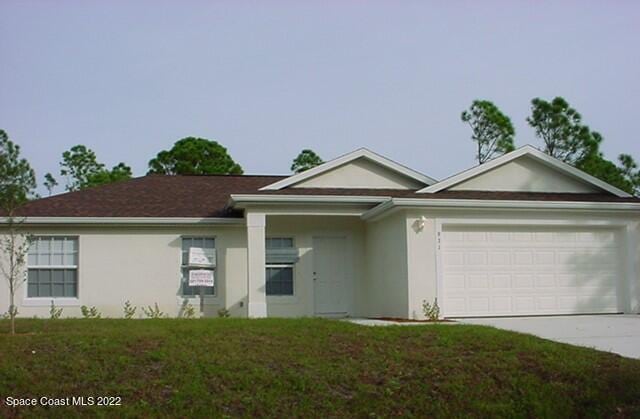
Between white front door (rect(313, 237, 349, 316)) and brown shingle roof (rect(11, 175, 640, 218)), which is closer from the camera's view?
brown shingle roof (rect(11, 175, 640, 218))

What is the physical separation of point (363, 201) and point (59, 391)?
10510 millimetres

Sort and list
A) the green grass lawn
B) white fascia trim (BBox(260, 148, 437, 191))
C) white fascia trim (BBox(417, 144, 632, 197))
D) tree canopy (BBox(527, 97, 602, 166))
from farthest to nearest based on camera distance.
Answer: tree canopy (BBox(527, 97, 602, 166))
white fascia trim (BBox(260, 148, 437, 191))
white fascia trim (BBox(417, 144, 632, 197))
the green grass lawn

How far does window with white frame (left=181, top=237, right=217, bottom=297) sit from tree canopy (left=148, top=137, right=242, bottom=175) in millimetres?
26006

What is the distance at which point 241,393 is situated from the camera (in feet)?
33.7

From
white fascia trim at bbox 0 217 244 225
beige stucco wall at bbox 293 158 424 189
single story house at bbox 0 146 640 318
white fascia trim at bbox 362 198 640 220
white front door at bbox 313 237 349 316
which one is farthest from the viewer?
beige stucco wall at bbox 293 158 424 189

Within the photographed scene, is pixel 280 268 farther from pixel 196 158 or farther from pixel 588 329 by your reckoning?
pixel 196 158

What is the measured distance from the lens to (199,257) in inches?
771

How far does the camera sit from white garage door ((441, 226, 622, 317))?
1794 cm

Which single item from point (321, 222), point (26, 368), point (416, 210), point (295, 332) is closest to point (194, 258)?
point (321, 222)

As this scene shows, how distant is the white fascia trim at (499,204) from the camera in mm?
17531

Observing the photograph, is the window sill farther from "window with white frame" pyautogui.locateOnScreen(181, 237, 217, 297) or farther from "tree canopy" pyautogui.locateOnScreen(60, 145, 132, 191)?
"tree canopy" pyautogui.locateOnScreen(60, 145, 132, 191)

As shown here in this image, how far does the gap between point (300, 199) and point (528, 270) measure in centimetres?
552

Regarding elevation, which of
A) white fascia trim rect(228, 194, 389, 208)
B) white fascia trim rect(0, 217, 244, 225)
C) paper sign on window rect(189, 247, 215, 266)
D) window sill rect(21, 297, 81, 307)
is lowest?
window sill rect(21, 297, 81, 307)

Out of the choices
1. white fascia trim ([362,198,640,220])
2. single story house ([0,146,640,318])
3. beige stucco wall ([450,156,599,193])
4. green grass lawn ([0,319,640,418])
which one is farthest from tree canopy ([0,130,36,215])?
beige stucco wall ([450,156,599,193])
